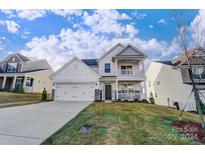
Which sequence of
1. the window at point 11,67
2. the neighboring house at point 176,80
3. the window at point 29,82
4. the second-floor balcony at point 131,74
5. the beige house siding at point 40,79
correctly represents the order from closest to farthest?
the neighboring house at point 176,80 < the second-floor balcony at point 131,74 < the beige house siding at point 40,79 < the window at point 29,82 < the window at point 11,67

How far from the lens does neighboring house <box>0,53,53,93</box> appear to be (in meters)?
15.4

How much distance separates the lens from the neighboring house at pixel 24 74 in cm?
1545

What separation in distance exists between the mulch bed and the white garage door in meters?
7.03

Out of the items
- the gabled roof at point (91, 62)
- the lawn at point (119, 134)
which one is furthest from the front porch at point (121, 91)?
the lawn at point (119, 134)

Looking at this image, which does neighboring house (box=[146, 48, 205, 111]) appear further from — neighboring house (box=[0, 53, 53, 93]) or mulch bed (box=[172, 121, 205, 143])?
neighboring house (box=[0, 53, 53, 93])

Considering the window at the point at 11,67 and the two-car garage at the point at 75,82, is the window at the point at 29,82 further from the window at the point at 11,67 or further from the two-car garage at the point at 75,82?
the two-car garage at the point at 75,82

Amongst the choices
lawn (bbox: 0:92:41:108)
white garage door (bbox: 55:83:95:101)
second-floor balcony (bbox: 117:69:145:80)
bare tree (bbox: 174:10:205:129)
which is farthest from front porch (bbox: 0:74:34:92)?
bare tree (bbox: 174:10:205:129)

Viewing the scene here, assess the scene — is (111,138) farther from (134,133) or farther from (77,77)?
(77,77)

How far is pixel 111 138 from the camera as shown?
165 inches

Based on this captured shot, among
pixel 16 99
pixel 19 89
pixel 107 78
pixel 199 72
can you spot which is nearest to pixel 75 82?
pixel 107 78

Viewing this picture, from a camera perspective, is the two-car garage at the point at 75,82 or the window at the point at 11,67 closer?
the two-car garage at the point at 75,82
